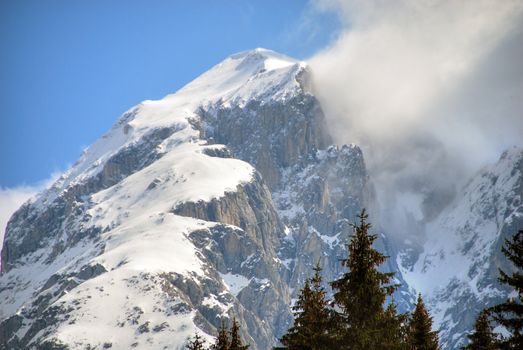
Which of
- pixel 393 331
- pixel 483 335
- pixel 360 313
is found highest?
pixel 483 335

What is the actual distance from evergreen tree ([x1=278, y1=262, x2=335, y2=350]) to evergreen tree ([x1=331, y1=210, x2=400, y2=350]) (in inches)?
42.5

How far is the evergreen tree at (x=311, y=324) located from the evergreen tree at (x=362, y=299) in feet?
3.54

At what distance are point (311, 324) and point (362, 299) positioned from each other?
3460 millimetres

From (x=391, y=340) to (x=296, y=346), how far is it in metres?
5.86

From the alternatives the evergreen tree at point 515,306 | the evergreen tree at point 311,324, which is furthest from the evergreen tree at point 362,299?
the evergreen tree at point 515,306

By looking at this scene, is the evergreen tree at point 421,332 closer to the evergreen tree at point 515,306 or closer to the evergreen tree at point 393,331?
the evergreen tree at point 393,331

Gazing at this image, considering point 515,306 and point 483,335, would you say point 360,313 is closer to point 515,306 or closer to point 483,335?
point 515,306

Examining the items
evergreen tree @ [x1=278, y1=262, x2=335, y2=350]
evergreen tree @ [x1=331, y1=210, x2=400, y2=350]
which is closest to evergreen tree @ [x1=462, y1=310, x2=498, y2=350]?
evergreen tree @ [x1=278, y1=262, x2=335, y2=350]

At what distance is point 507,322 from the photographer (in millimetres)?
39281

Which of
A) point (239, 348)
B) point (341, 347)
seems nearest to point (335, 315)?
point (341, 347)

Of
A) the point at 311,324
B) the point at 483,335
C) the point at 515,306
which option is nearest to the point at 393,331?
the point at 311,324

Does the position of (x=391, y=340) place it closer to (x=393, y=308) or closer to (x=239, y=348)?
(x=393, y=308)

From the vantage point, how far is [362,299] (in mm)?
44000

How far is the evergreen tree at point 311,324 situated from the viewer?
45125mm
